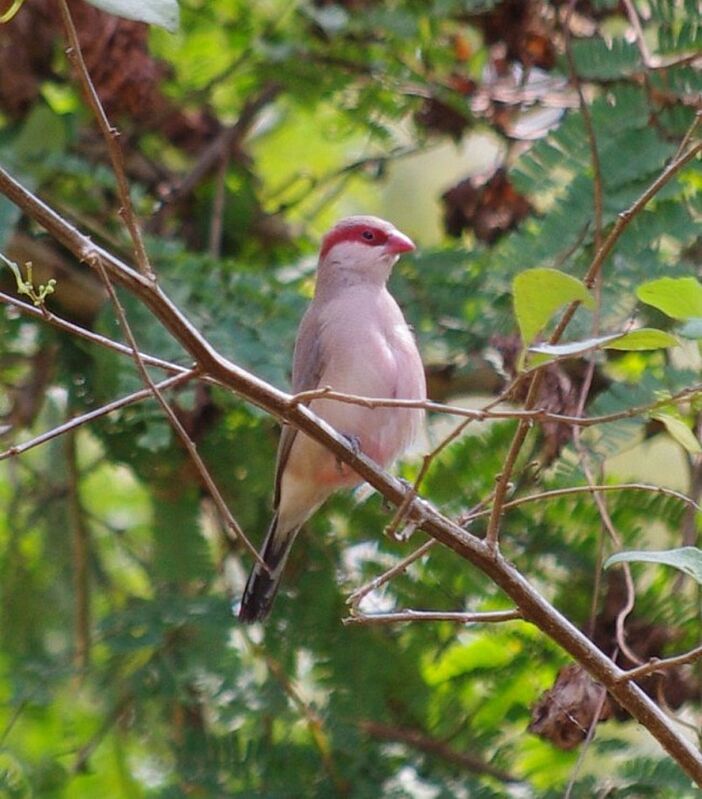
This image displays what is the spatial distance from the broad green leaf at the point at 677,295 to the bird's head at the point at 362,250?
2.23 metres

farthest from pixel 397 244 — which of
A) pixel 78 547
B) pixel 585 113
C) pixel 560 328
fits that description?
pixel 560 328

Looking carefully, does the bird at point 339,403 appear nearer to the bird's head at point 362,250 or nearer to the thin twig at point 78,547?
the bird's head at point 362,250

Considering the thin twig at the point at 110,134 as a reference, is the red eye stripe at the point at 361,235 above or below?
below

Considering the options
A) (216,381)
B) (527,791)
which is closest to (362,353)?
(527,791)

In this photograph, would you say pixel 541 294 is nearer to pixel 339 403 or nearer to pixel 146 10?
pixel 146 10

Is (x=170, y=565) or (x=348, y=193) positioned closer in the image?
(x=170, y=565)

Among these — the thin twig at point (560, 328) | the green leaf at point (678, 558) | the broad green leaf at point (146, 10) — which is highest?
the broad green leaf at point (146, 10)

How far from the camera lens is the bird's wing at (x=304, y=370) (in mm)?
4145

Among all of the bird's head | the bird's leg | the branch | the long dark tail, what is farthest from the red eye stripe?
the branch

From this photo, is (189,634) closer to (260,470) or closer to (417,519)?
(260,470)

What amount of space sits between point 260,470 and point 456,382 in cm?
81

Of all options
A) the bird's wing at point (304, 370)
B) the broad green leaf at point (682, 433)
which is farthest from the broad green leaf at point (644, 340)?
the bird's wing at point (304, 370)

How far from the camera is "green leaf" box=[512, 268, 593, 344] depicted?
2.15 meters

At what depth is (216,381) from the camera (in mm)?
2412
